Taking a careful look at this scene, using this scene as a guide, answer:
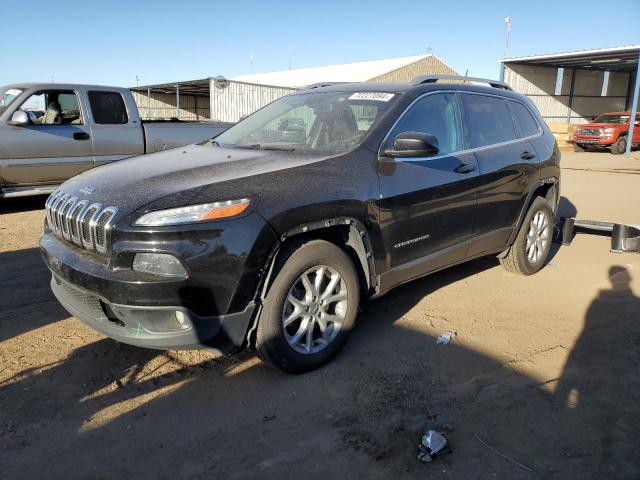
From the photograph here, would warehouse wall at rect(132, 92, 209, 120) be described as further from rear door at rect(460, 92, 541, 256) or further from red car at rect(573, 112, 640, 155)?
rear door at rect(460, 92, 541, 256)

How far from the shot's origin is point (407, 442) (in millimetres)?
2748

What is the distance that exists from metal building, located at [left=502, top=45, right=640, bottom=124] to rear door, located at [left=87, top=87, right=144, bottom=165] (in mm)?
23324

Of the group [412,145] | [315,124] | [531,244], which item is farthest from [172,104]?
[412,145]

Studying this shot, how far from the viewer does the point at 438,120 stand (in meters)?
4.28

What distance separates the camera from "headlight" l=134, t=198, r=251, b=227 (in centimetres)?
281

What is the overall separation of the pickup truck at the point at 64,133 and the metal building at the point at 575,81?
2325cm

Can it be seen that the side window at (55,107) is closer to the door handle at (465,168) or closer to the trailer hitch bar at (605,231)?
the door handle at (465,168)

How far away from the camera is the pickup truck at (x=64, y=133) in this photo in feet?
26.0

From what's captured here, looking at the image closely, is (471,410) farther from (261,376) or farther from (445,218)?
(445,218)

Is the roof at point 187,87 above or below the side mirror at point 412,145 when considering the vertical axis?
above

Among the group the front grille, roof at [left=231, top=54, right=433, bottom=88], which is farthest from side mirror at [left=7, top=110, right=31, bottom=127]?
roof at [left=231, top=54, right=433, bottom=88]

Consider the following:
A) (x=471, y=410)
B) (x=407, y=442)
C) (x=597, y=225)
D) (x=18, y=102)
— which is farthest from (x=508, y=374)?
(x=18, y=102)

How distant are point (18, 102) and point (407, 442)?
25.9 ft

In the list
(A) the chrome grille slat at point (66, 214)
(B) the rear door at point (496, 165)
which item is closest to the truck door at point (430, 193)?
(B) the rear door at point (496, 165)
